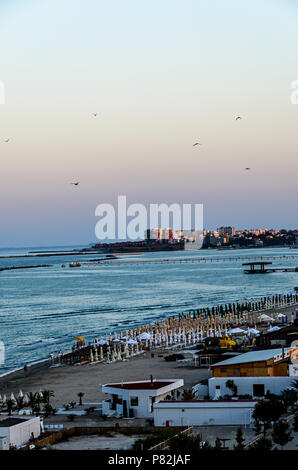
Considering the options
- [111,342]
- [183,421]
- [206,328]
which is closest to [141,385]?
[183,421]

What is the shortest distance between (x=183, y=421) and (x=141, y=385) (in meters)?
2.93

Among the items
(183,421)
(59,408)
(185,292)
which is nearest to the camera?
(183,421)

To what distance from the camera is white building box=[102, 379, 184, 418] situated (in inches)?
778

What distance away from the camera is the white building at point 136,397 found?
1977cm

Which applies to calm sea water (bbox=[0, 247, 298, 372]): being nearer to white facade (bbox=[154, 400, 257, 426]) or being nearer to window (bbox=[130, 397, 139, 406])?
window (bbox=[130, 397, 139, 406])

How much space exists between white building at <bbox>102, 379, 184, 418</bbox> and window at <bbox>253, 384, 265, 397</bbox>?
2449mm

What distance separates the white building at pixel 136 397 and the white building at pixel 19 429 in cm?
314

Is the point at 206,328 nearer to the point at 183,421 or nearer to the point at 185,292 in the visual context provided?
the point at 183,421

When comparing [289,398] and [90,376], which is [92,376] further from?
[289,398]

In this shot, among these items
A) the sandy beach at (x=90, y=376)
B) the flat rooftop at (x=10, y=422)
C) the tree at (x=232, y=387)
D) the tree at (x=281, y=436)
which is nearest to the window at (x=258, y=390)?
the tree at (x=232, y=387)

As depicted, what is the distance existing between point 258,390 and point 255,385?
0.57 feet

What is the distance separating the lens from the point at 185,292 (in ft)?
Result: 271
